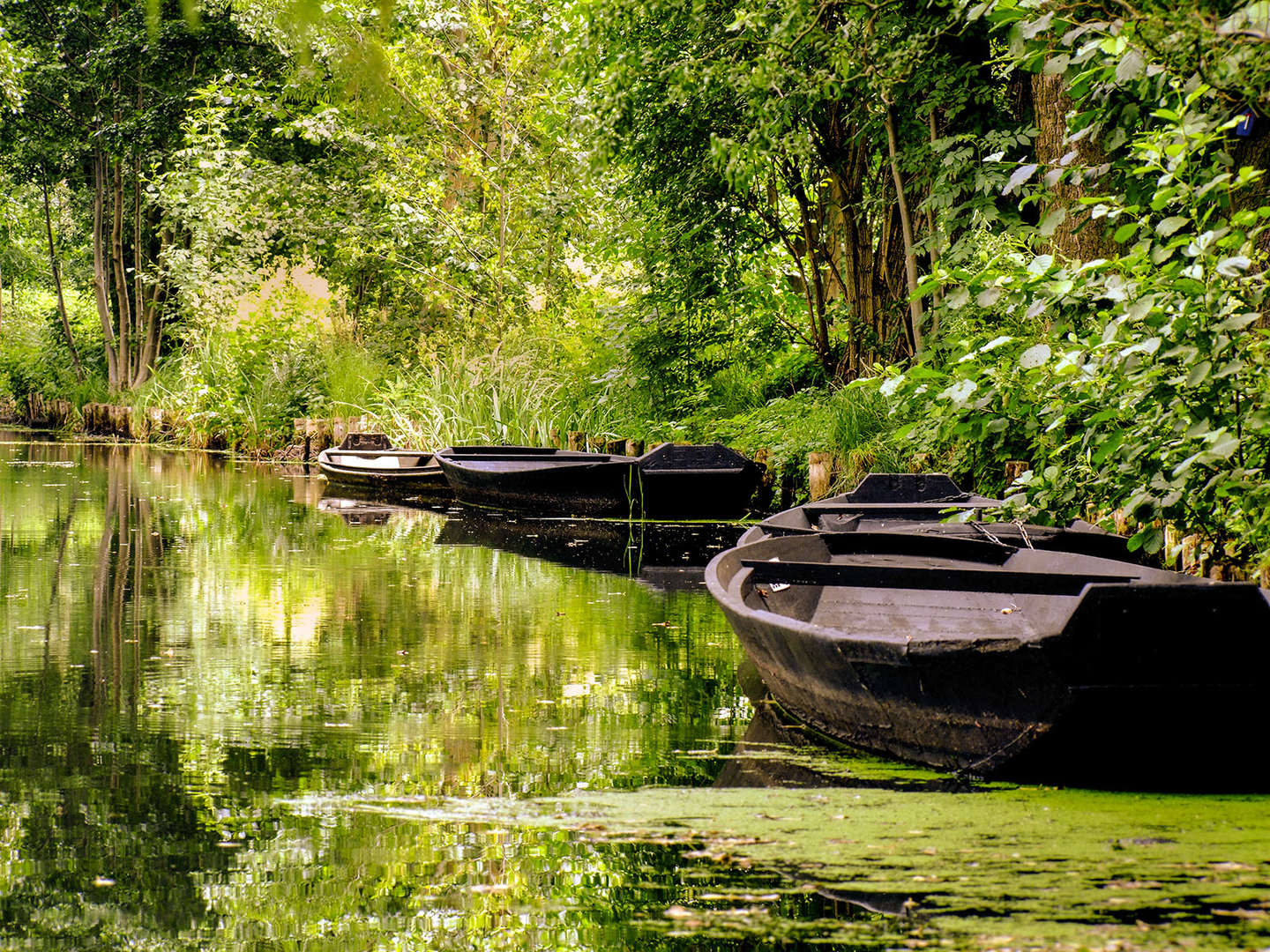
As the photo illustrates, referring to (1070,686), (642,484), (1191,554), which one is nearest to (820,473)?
(642,484)

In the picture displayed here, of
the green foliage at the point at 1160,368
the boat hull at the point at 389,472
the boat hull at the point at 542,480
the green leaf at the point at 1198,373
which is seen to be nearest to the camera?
the green leaf at the point at 1198,373

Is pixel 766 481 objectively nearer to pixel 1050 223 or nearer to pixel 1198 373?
pixel 1050 223

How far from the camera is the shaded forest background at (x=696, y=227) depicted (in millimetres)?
4004

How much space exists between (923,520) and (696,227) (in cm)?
605

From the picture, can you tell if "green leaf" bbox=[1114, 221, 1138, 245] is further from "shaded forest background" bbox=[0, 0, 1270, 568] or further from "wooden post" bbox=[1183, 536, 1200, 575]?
"wooden post" bbox=[1183, 536, 1200, 575]

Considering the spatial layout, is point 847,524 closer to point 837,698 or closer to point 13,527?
point 837,698

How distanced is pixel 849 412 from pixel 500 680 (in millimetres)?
5460

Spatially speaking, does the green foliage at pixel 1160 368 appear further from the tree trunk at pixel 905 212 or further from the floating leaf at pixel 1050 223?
the tree trunk at pixel 905 212

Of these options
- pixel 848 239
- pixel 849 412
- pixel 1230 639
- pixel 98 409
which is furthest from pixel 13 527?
pixel 98 409

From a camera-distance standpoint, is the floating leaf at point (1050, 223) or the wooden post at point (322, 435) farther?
the wooden post at point (322, 435)

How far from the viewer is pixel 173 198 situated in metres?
20.7

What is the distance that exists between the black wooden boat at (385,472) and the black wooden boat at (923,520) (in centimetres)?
660

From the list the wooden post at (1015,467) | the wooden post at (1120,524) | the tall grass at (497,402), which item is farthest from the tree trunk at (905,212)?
the tall grass at (497,402)

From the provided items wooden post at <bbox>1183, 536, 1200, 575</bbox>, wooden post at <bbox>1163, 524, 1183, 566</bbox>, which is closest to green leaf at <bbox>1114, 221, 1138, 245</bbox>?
wooden post at <bbox>1183, 536, 1200, 575</bbox>
